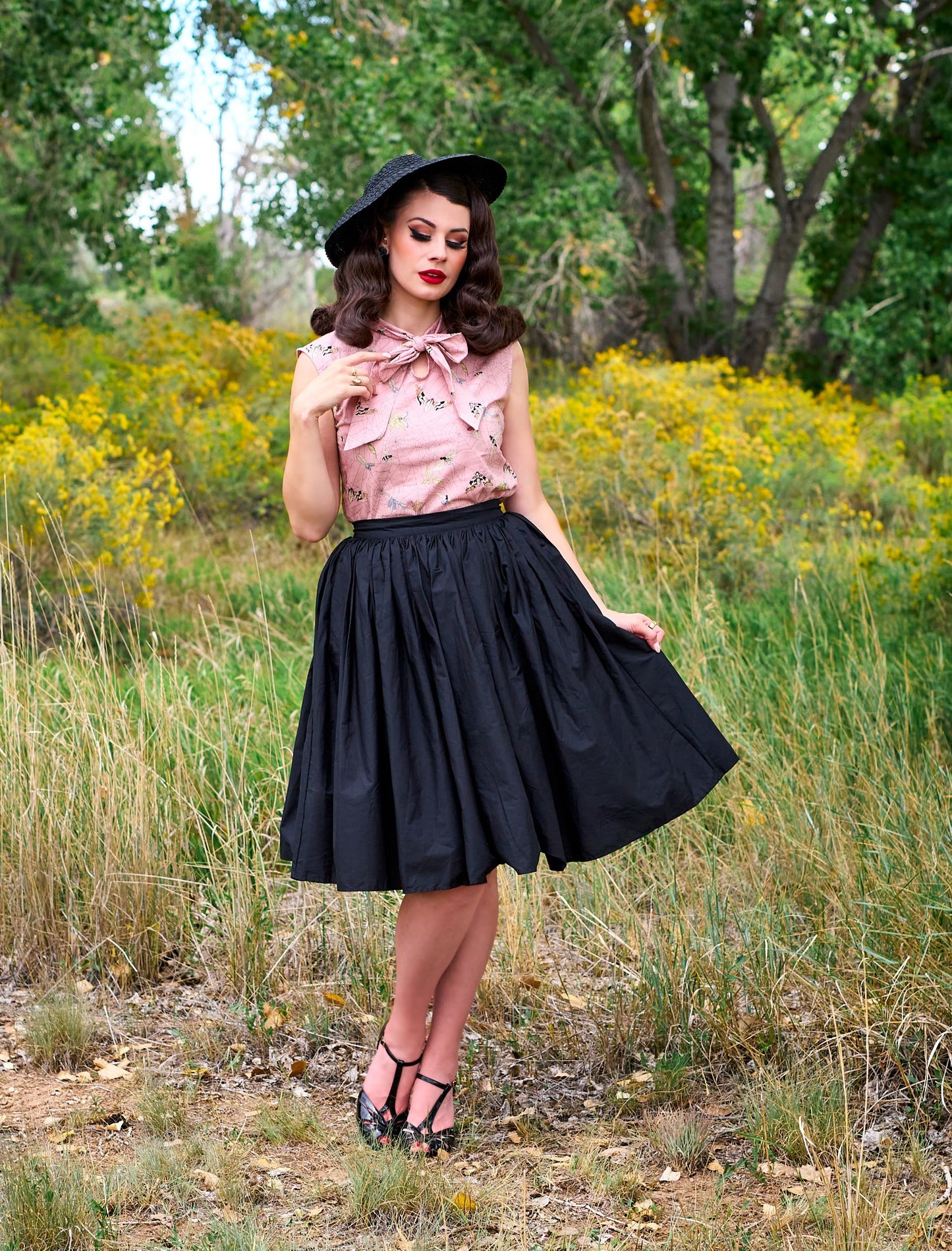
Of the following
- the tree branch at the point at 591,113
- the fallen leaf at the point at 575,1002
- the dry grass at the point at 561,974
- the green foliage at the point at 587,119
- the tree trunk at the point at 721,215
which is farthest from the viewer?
the tree trunk at the point at 721,215

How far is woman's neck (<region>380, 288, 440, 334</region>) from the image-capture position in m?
2.34

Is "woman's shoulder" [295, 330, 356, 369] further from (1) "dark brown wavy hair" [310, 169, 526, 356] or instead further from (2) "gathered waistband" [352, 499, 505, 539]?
(2) "gathered waistband" [352, 499, 505, 539]

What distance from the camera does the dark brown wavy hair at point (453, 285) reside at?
89.2 inches

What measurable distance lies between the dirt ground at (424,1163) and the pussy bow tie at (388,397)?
1.32m

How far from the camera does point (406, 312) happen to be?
2.35 metres

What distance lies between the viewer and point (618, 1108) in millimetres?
2543

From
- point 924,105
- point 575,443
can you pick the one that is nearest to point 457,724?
point 575,443

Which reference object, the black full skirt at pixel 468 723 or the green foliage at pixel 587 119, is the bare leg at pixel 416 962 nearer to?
the black full skirt at pixel 468 723

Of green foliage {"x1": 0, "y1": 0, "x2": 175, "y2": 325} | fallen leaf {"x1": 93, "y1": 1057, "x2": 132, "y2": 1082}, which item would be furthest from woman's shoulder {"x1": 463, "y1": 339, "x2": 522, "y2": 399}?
green foliage {"x1": 0, "y1": 0, "x2": 175, "y2": 325}

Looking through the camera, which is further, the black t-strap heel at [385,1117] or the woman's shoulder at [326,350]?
the black t-strap heel at [385,1117]

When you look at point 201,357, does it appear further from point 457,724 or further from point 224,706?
point 457,724

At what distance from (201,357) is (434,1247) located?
910 centimetres

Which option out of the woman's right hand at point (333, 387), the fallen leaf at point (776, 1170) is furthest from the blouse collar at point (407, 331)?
the fallen leaf at point (776, 1170)

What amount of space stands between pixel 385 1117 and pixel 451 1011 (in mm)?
239
